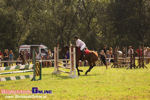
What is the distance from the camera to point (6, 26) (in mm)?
46844

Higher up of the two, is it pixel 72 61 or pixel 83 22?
pixel 83 22

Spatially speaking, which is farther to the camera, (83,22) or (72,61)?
(83,22)

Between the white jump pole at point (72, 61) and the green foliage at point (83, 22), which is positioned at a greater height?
the green foliage at point (83, 22)

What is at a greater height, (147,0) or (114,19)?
(147,0)

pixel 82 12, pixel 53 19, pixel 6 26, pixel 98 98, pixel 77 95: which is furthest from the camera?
pixel 82 12

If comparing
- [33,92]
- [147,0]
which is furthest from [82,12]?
[33,92]

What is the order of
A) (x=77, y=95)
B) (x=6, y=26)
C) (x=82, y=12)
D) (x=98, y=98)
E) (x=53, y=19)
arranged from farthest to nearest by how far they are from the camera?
(x=82, y=12), (x=53, y=19), (x=6, y=26), (x=77, y=95), (x=98, y=98)

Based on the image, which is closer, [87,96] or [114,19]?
[87,96]

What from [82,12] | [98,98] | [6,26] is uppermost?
[82,12]

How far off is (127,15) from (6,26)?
23008 mm

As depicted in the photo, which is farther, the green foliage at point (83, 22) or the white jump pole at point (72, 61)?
the green foliage at point (83, 22)

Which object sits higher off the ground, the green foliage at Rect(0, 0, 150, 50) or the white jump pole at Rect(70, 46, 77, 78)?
the green foliage at Rect(0, 0, 150, 50)

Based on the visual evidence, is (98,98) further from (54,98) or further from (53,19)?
(53,19)

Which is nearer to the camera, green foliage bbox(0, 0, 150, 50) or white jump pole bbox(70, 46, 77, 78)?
white jump pole bbox(70, 46, 77, 78)
